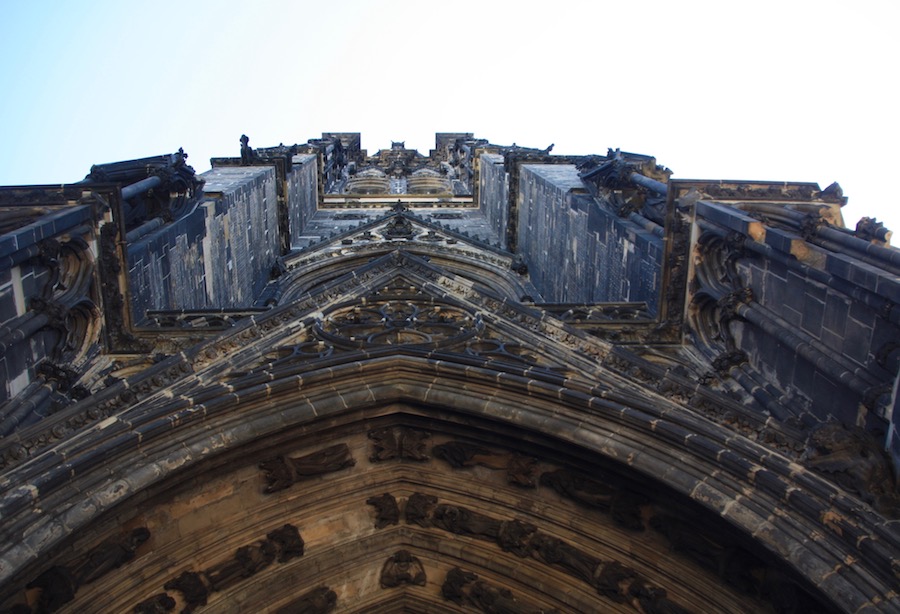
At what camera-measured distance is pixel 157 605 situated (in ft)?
30.8

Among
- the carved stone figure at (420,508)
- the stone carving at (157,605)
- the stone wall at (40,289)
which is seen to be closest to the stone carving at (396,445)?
the carved stone figure at (420,508)

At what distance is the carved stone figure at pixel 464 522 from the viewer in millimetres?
10633

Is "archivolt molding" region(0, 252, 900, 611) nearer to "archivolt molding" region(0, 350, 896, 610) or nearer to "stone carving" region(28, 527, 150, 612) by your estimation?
Answer: "archivolt molding" region(0, 350, 896, 610)

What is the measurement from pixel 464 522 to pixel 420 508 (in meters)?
0.54

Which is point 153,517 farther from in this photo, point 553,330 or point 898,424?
point 898,424

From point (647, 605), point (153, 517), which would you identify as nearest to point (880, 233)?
point (647, 605)

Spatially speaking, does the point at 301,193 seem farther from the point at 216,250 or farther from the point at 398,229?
the point at 216,250

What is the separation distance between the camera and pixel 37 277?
12281 millimetres

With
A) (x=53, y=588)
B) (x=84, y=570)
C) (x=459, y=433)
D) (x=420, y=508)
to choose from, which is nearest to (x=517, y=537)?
(x=420, y=508)

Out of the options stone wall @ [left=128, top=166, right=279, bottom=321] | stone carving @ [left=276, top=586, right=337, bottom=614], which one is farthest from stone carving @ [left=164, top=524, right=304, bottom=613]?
stone wall @ [left=128, top=166, right=279, bottom=321]

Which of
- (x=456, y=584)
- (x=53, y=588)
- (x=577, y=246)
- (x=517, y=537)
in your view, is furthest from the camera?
(x=577, y=246)

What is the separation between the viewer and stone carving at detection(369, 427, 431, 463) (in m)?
11.1

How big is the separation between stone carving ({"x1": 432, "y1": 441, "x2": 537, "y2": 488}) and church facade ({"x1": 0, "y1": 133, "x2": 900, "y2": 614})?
3 cm

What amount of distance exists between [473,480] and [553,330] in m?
2.33
